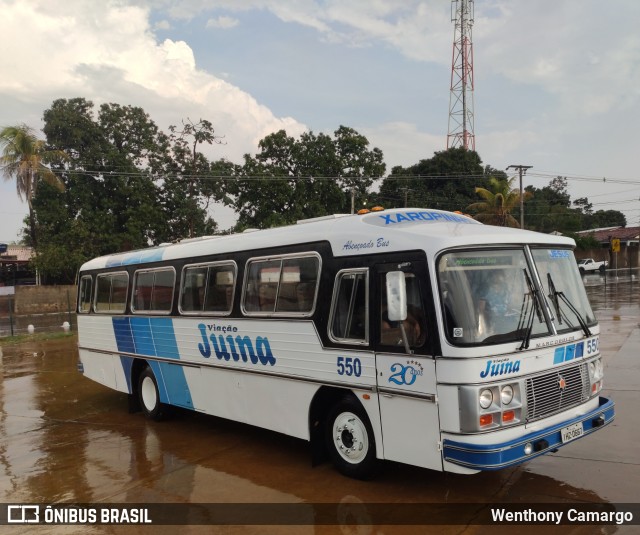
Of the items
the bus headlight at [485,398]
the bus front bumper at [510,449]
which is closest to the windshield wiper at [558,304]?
the bus front bumper at [510,449]

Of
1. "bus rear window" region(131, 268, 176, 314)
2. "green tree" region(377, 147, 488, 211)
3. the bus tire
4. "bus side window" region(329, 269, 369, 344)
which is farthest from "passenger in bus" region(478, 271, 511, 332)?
"green tree" region(377, 147, 488, 211)

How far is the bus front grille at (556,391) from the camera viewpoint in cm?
505

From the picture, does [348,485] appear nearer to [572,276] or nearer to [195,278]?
[572,276]

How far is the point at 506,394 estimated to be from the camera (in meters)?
4.91

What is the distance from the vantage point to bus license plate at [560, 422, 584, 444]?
516 cm

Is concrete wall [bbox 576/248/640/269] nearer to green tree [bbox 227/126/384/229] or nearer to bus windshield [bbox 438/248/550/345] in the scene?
green tree [bbox 227/126/384/229]

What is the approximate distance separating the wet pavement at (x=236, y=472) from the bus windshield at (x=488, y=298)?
63.0 inches

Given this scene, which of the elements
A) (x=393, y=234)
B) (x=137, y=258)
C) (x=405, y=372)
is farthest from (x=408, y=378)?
(x=137, y=258)

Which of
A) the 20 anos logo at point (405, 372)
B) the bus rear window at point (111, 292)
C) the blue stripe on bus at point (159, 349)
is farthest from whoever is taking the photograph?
the bus rear window at point (111, 292)

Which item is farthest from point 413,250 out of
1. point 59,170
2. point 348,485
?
point 59,170

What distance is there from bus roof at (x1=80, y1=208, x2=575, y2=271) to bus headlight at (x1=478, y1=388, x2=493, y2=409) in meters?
1.28

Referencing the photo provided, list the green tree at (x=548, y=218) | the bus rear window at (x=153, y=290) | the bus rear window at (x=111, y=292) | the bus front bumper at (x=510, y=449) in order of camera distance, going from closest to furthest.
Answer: the bus front bumper at (x=510, y=449)
the bus rear window at (x=153, y=290)
the bus rear window at (x=111, y=292)
the green tree at (x=548, y=218)

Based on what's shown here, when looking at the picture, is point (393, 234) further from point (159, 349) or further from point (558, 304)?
point (159, 349)

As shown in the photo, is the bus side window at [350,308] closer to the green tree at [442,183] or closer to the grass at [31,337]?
the grass at [31,337]
